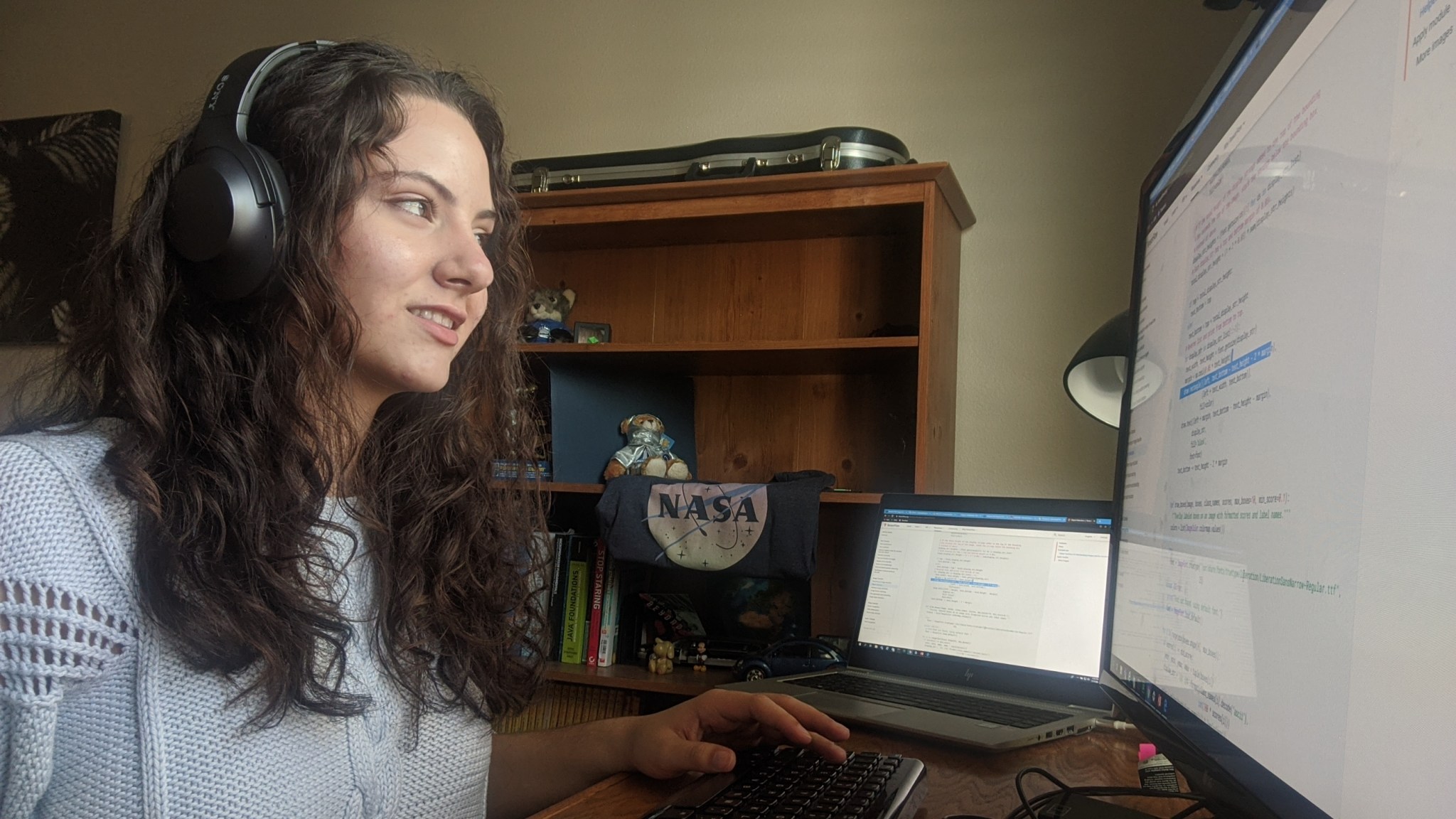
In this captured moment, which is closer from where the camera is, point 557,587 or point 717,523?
point 717,523

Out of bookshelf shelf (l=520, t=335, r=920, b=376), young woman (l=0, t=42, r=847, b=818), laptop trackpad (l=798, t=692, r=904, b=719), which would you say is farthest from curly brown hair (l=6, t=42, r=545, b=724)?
bookshelf shelf (l=520, t=335, r=920, b=376)

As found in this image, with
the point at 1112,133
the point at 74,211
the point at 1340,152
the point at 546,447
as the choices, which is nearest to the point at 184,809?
the point at 1340,152

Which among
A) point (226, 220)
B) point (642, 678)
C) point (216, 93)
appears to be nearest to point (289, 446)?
point (226, 220)

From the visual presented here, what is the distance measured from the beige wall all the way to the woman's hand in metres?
1.22

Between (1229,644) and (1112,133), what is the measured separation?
164 cm

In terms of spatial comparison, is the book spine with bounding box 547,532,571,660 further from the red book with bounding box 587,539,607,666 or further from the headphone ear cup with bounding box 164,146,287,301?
the headphone ear cup with bounding box 164,146,287,301

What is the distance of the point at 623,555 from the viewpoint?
1769 millimetres

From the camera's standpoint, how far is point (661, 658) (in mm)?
1873

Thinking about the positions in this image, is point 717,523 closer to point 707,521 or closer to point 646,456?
point 707,521

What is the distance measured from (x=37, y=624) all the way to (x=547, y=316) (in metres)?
1.48

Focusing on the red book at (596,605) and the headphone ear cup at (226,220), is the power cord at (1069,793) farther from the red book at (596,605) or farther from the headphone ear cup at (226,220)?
the red book at (596,605)

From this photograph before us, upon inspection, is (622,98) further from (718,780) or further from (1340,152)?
(1340,152)

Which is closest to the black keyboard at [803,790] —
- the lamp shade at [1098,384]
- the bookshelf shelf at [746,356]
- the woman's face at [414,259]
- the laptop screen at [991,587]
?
the woman's face at [414,259]

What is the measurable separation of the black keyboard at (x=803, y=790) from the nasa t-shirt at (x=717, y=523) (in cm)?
96
